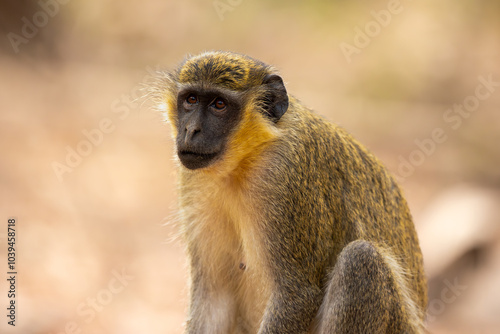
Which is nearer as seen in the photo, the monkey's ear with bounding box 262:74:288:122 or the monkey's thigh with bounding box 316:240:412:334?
the monkey's thigh with bounding box 316:240:412:334

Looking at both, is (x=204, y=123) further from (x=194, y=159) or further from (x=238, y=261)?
(x=238, y=261)

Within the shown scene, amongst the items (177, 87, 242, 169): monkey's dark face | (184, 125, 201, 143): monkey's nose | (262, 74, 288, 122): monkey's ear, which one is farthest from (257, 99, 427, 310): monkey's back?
(184, 125, 201, 143): monkey's nose

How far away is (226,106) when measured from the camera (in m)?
6.05

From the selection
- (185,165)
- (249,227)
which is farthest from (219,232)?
(185,165)

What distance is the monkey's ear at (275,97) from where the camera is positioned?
239 inches

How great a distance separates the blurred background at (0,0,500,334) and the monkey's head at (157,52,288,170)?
5073 mm

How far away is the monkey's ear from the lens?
6078 mm

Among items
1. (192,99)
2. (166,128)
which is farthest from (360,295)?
(166,128)

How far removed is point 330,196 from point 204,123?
4.65 ft

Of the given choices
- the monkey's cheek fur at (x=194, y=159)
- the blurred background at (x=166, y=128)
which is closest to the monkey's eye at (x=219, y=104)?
the monkey's cheek fur at (x=194, y=159)

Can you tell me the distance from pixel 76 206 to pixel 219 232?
27.9 feet

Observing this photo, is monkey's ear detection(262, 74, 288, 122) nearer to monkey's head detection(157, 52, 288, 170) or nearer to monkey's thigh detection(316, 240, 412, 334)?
monkey's head detection(157, 52, 288, 170)

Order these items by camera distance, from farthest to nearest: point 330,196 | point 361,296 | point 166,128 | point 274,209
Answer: point 166,128
point 330,196
point 274,209
point 361,296

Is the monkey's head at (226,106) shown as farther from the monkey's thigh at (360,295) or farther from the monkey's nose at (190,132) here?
the monkey's thigh at (360,295)
